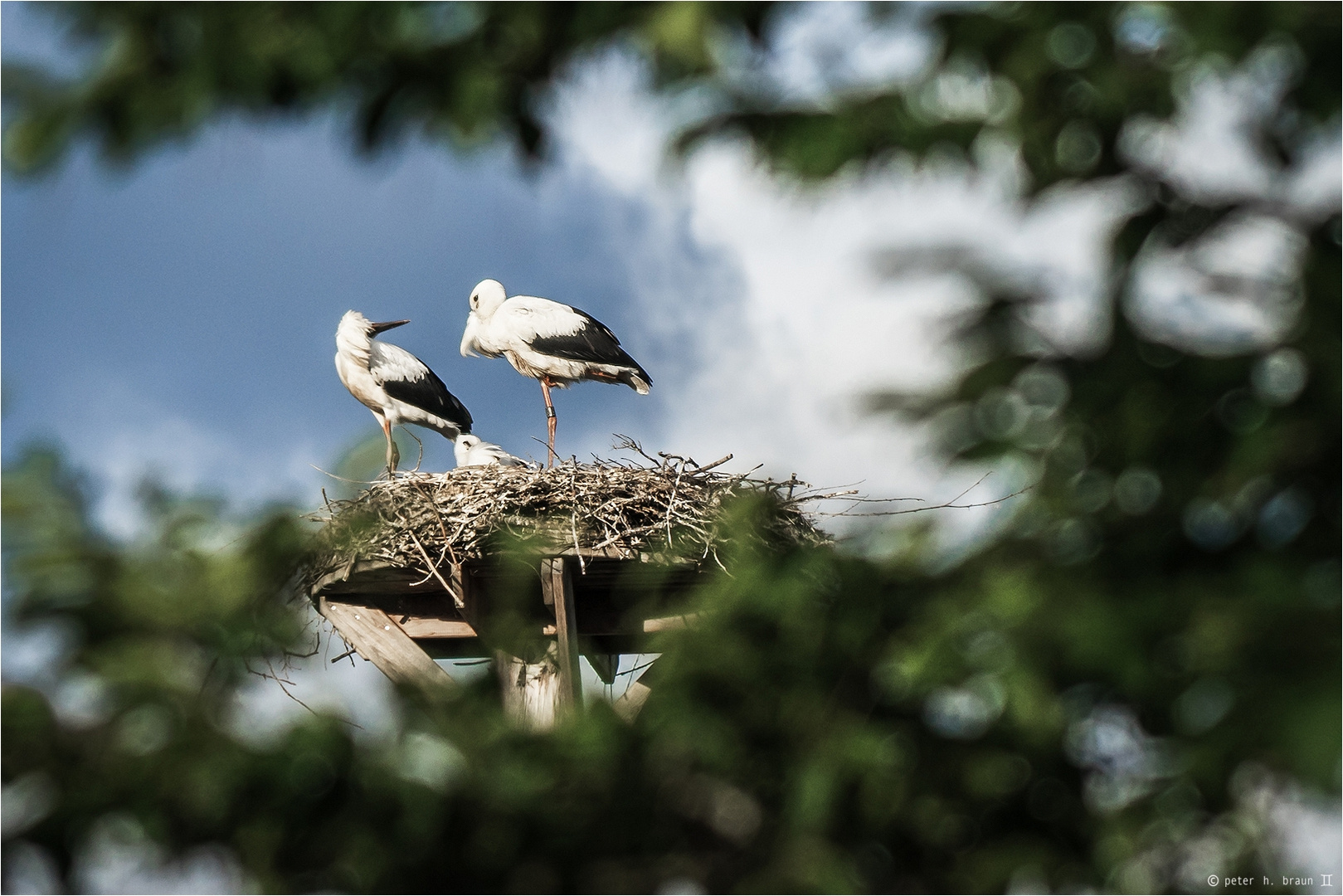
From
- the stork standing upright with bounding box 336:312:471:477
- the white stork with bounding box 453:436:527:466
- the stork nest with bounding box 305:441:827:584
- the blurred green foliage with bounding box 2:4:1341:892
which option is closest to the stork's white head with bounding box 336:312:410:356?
the stork standing upright with bounding box 336:312:471:477

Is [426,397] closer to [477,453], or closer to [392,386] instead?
[392,386]

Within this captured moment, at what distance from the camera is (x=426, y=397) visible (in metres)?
10.0

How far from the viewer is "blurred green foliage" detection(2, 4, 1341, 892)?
4.89ft

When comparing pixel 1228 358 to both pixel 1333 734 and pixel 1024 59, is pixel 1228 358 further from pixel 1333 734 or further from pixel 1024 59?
pixel 1333 734

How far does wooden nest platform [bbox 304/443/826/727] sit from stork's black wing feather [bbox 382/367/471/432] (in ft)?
11.2

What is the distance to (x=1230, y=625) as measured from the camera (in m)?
1.19

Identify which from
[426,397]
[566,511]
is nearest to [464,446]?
[426,397]

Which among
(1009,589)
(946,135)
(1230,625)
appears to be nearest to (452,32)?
(946,135)

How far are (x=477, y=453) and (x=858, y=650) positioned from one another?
22.4 feet

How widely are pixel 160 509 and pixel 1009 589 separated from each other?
1.11 m

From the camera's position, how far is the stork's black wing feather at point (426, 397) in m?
10.0

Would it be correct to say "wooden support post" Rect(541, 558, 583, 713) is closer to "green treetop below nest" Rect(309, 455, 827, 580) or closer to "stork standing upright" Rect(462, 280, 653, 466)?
"green treetop below nest" Rect(309, 455, 827, 580)

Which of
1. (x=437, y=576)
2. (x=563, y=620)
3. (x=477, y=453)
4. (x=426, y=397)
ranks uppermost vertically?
(x=426, y=397)

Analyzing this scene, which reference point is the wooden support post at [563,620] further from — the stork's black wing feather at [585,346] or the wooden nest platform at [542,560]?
the stork's black wing feather at [585,346]
